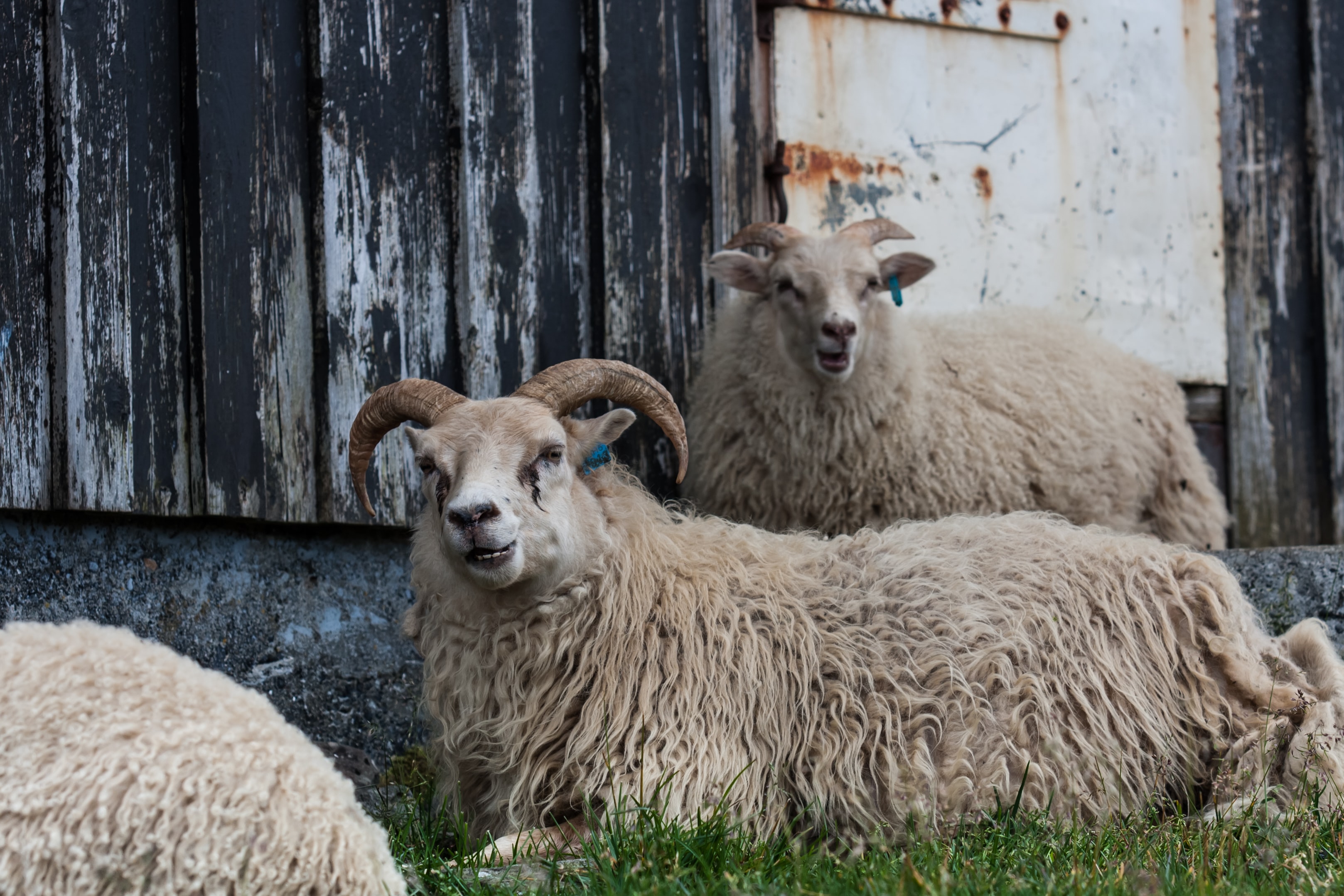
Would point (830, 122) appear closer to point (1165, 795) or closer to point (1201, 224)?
point (1201, 224)

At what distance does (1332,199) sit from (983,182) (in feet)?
6.64

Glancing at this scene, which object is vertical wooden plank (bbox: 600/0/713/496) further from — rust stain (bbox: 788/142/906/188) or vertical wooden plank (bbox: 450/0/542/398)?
rust stain (bbox: 788/142/906/188)

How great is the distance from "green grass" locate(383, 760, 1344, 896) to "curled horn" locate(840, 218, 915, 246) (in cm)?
296

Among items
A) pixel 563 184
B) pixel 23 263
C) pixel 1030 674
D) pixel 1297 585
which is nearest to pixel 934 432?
pixel 1297 585

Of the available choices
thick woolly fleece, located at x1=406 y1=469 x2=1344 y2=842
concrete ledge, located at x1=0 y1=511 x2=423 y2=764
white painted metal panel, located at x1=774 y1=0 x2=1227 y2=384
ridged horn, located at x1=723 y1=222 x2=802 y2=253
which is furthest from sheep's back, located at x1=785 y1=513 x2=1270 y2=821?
white painted metal panel, located at x1=774 y1=0 x2=1227 y2=384

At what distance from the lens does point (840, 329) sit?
543 centimetres

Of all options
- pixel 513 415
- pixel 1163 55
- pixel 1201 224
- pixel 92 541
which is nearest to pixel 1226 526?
pixel 1201 224

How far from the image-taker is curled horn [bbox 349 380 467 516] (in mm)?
3992

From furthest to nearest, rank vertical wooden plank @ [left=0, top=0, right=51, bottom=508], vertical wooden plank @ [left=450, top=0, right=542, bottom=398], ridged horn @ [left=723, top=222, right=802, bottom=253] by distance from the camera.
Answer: ridged horn @ [left=723, top=222, right=802, bottom=253] < vertical wooden plank @ [left=450, top=0, right=542, bottom=398] < vertical wooden plank @ [left=0, top=0, right=51, bottom=508]

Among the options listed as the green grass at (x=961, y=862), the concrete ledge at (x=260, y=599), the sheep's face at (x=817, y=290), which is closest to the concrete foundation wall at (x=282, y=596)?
the concrete ledge at (x=260, y=599)

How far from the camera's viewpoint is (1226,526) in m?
6.57

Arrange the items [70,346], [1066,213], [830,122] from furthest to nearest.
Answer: [1066,213]
[830,122]
[70,346]

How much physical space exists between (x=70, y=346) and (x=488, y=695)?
184cm

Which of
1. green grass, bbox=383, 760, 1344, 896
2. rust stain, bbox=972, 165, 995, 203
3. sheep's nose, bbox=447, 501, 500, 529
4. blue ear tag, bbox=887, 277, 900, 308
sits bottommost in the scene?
green grass, bbox=383, 760, 1344, 896
